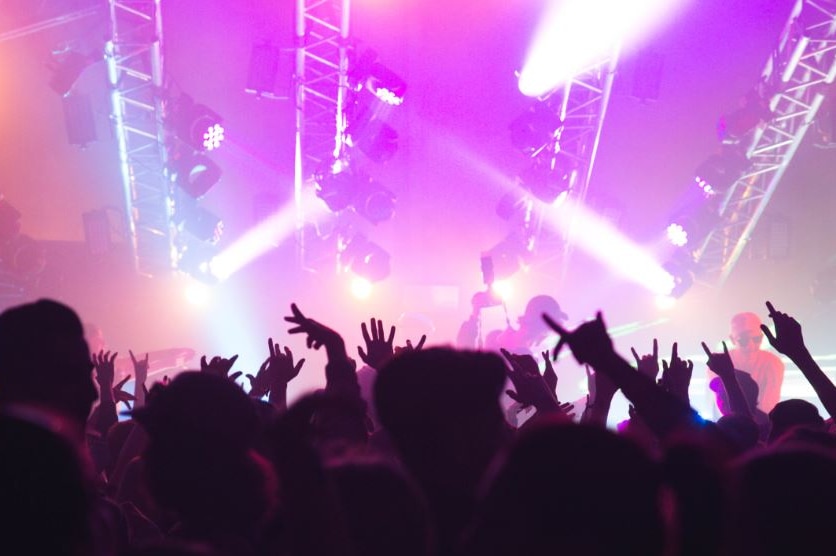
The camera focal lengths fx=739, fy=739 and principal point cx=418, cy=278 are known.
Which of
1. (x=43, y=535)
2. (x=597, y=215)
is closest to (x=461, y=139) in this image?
(x=597, y=215)

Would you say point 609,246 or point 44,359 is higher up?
point 609,246

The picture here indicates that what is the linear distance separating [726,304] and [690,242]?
229 centimetres

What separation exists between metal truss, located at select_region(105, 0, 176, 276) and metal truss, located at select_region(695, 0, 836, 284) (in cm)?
762

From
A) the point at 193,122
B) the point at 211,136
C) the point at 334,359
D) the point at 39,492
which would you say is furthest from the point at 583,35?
the point at 39,492

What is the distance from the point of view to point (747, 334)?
8.05 m

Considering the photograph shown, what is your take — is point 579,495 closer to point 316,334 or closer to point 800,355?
point 316,334

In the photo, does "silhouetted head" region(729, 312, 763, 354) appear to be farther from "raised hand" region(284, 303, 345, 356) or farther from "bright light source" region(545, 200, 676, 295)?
"raised hand" region(284, 303, 345, 356)

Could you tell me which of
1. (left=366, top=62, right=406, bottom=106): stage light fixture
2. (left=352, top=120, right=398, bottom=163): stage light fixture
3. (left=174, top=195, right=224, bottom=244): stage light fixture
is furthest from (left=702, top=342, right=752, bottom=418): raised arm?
(left=174, top=195, right=224, bottom=244): stage light fixture

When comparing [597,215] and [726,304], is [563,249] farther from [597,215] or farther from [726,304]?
[726,304]

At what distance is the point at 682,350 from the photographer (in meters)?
13.6

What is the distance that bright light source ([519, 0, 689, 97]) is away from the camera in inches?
369

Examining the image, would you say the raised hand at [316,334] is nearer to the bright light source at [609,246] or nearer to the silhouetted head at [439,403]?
the silhouetted head at [439,403]

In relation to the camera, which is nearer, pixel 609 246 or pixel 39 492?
pixel 39 492

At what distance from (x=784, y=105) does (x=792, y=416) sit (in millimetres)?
8401
